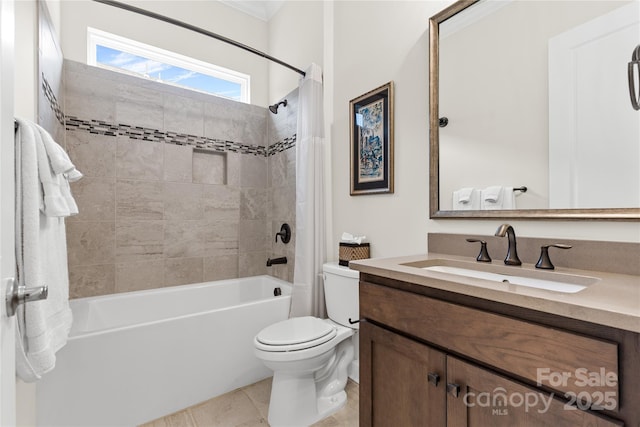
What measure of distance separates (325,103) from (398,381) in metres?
1.80

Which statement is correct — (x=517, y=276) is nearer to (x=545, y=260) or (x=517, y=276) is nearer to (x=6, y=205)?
(x=545, y=260)

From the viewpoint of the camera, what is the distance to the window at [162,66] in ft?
7.56

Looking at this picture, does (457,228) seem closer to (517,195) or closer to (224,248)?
(517,195)

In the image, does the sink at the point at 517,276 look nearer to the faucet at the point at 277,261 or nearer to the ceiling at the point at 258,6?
the faucet at the point at 277,261

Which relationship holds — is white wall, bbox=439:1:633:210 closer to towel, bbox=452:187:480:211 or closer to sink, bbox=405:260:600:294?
towel, bbox=452:187:480:211

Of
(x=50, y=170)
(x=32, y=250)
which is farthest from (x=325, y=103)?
(x=32, y=250)

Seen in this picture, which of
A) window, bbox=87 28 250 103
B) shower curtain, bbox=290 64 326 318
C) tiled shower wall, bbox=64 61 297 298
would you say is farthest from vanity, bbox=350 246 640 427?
window, bbox=87 28 250 103

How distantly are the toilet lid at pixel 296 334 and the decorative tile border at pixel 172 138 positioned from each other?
4.79 ft

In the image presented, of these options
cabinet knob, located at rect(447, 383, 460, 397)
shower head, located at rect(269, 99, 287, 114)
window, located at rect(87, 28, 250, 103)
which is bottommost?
cabinet knob, located at rect(447, 383, 460, 397)

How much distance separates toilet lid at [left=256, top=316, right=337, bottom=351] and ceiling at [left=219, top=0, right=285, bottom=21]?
109 inches

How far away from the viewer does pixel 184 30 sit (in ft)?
8.48

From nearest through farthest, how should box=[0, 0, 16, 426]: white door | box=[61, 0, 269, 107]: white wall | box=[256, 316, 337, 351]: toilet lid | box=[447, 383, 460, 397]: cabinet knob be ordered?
box=[0, 0, 16, 426]: white door → box=[447, 383, 460, 397]: cabinet knob → box=[256, 316, 337, 351]: toilet lid → box=[61, 0, 269, 107]: white wall

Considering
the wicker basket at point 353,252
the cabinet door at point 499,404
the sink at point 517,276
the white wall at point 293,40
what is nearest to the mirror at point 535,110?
the sink at point 517,276

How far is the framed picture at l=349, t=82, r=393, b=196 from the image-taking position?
1739mm
